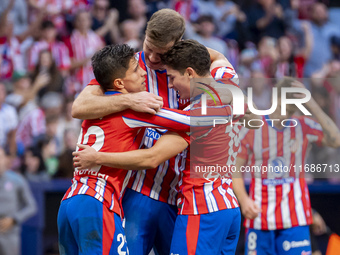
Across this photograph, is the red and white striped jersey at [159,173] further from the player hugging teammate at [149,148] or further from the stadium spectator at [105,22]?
the stadium spectator at [105,22]

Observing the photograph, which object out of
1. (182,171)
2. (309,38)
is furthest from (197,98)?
(309,38)

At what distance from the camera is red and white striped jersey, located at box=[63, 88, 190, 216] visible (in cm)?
337

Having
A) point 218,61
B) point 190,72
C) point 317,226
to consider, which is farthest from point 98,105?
point 317,226

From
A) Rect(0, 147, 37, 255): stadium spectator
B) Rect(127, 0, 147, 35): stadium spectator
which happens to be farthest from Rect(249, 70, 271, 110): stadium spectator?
Rect(0, 147, 37, 255): stadium spectator

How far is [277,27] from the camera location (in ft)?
32.4

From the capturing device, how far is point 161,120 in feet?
11.0

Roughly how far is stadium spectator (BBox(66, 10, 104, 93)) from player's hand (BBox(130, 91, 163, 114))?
5607 mm

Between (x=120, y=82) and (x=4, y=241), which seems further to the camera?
(x=4, y=241)

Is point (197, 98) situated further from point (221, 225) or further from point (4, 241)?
point (4, 241)

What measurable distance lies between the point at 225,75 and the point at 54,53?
579 cm

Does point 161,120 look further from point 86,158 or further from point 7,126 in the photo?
point 7,126

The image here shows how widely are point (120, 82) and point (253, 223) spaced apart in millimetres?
2250

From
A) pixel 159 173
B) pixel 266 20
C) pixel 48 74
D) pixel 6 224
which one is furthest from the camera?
pixel 266 20

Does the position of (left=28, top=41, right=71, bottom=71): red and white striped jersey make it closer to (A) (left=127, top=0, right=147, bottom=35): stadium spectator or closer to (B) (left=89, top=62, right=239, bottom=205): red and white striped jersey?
(A) (left=127, top=0, right=147, bottom=35): stadium spectator
